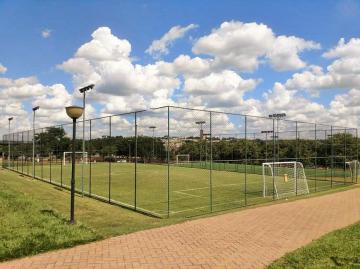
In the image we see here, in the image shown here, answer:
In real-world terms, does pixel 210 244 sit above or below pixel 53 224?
below

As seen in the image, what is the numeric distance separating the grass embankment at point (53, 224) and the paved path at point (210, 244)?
15.1 inches

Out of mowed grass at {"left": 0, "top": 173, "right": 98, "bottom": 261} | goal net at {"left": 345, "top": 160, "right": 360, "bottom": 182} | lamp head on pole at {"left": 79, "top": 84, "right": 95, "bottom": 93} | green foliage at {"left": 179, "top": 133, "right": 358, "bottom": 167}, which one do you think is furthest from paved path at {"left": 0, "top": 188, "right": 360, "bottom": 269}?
goal net at {"left": 345, "top": 160, "right": 360, "bottom": 182}

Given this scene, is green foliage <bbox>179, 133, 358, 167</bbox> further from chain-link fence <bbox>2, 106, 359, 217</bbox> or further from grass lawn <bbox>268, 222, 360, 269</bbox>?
grass lawn <bbox>268, 222, 360, 269</bbox>

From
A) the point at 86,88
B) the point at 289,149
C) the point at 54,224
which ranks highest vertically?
the point at 86,88

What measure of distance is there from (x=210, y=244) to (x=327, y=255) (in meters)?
2.38

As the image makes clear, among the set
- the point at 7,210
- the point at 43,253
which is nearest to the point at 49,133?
the point at 7,210

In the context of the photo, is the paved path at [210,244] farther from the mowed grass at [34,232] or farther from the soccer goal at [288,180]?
the soccer goal at [288,180]

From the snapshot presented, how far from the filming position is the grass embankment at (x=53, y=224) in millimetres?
→ 8062

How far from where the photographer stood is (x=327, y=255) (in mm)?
7742

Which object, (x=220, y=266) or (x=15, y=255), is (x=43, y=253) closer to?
(x=15, y=255)

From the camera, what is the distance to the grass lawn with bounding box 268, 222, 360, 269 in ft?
23.6

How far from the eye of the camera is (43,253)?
25.3 ft

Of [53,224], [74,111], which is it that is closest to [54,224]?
[53,224]

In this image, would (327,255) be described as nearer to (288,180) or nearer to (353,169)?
(288,180)
